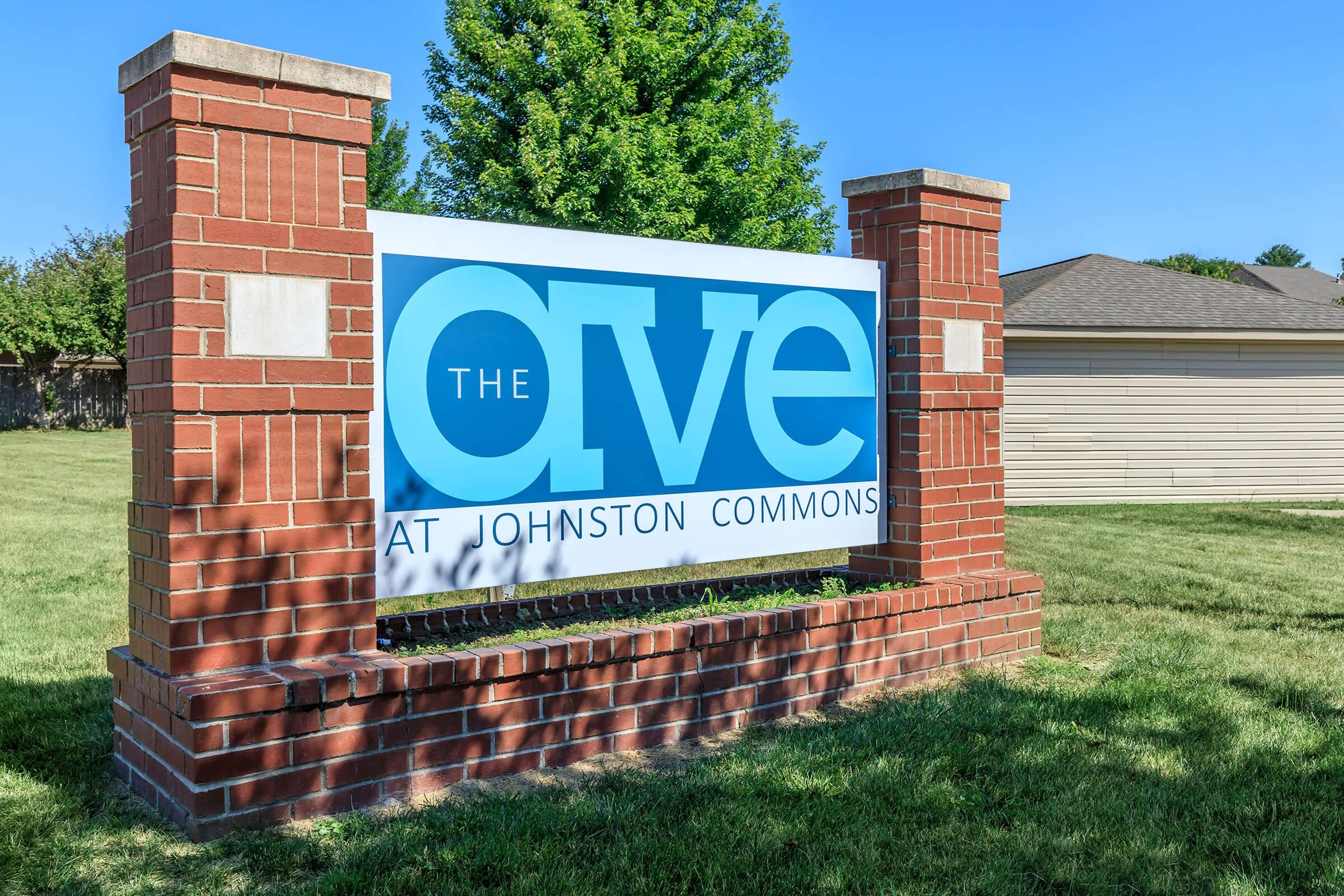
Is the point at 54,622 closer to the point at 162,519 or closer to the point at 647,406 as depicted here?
the point at 162,519

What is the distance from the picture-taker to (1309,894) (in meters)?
3.49

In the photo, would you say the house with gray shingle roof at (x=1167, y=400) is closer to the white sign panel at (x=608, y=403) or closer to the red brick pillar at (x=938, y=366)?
the red brick pillar at (x=938, y=366)

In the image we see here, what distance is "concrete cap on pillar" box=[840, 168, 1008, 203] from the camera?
6.41 m

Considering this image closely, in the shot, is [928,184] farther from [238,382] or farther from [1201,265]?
[1201,265]

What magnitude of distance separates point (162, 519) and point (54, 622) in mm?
4251

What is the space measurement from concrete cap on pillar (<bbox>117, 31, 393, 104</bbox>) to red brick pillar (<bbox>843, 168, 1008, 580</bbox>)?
332 centimetres

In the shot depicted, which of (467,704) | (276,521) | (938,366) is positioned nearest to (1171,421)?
→ (938,366)

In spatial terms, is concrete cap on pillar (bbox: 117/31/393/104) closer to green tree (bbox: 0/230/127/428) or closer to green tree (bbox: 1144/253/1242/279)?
green tree (bbox: 0/230/127/428)

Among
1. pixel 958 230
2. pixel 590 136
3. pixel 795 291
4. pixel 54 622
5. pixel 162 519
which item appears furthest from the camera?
pixel 590 136

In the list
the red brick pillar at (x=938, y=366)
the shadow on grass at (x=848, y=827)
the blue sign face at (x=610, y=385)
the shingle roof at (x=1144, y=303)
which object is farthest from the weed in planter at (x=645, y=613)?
the shingle roof at (x=1144, y=303)

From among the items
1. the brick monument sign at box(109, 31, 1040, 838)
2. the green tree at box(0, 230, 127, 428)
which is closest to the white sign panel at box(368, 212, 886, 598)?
the brick monument sign at box(109, 31, 1040, 838)

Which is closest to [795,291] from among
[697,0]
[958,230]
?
[958,230]

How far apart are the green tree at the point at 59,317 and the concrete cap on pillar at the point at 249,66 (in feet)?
117

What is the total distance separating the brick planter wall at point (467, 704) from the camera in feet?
12.8
